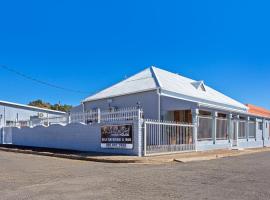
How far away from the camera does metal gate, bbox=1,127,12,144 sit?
28.9 m

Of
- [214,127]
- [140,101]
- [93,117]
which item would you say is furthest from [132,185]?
[140,101]

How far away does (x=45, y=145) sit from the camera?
24.1m

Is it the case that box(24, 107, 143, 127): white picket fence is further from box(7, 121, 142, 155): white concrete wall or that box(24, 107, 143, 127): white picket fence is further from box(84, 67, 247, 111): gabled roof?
box(84, 67, 247, 111): gabled roof

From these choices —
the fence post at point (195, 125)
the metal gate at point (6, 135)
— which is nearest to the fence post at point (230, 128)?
the fence post at point (195, 125)

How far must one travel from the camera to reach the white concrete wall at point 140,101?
78.1 feet

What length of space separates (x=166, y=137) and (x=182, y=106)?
3.56 m

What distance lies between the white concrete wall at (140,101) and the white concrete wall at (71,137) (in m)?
5.17

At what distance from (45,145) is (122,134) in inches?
333

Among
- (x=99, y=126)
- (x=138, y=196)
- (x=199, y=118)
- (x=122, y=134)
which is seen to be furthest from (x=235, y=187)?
(x=199, y=118)

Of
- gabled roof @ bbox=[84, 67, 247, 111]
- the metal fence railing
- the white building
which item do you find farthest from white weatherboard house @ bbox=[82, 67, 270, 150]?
the white building

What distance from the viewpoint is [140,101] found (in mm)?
24750

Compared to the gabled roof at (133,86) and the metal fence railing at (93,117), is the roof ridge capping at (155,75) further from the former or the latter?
the metal fence railing at (93,117)

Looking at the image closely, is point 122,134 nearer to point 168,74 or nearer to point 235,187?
point 235,187

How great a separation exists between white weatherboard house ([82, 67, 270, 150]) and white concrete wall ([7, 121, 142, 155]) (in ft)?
16.7
